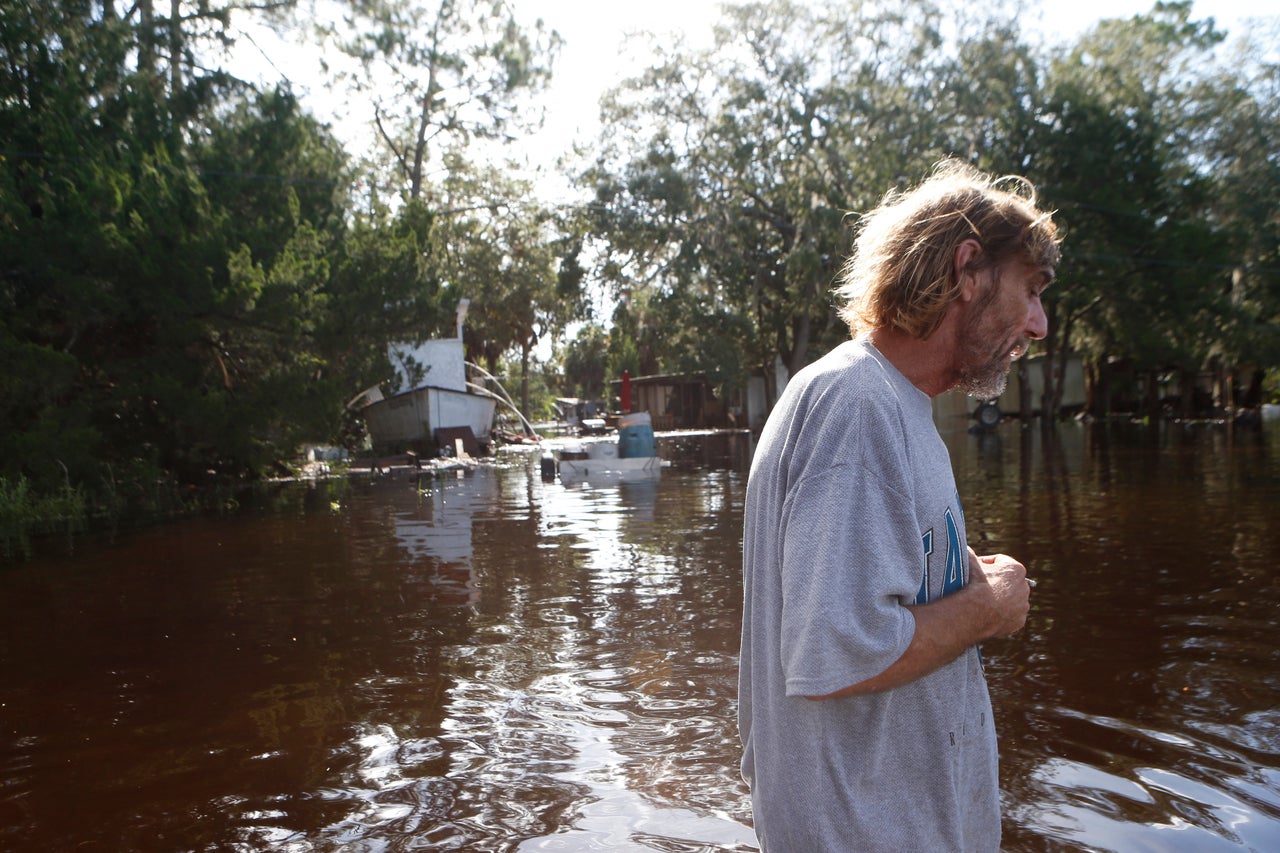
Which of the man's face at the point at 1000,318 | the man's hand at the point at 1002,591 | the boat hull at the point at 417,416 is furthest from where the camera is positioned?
the boat hull at the point at 417,416

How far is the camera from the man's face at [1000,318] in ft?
5.90

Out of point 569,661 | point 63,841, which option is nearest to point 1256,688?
point 569,661

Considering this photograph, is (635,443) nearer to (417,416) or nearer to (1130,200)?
(417,416)

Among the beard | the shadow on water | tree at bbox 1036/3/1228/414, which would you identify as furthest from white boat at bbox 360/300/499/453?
the beard

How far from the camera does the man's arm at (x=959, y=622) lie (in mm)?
1585

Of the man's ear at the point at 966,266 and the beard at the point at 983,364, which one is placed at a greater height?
the man's ear at the point at 966,266

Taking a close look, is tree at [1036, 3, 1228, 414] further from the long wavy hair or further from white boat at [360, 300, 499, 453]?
the long wavy hair

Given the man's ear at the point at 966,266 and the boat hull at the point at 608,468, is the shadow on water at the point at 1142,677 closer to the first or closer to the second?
the man's ear at the point at 966,266

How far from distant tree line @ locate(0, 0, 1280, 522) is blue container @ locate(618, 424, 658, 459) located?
16.0 feet

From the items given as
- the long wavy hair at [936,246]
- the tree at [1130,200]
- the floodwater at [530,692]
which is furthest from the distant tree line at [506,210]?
the long wavy hair at [936,246]

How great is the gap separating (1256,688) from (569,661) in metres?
3.63

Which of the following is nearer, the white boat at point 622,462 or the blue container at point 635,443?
the white boat at point 622,462

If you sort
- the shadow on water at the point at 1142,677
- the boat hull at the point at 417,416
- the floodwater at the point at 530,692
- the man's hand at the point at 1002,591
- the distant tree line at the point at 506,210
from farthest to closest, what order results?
1. the boat hull at the point at 417,416
2. the distant tree line at the point at 506,210
3. the floodwater at the point at 530,692
4. the shadow on water at the point at 1142,677
5. the man's hand at the point at 1002,591

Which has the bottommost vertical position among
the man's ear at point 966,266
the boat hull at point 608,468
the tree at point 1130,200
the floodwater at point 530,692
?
the floodwater at point 530,692
